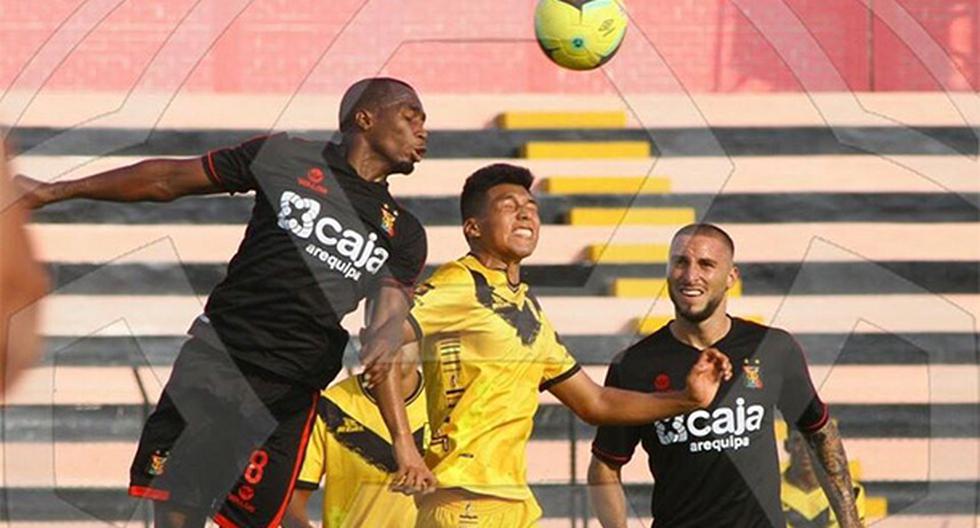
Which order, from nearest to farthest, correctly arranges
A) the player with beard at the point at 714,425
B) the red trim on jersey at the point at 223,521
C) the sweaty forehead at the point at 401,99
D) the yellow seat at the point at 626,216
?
1. the red trim on jersey at the point at 223,521
2. the sweaty forehead at the point at 401,99
3. the player with beard at the point at 714,425
4. the yellow seat at the point at 626,216

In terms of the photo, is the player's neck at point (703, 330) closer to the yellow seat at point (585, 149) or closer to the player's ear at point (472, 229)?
the player's ear at point (472, 229)

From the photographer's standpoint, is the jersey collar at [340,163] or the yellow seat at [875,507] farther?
the yellow seat at [875,507]

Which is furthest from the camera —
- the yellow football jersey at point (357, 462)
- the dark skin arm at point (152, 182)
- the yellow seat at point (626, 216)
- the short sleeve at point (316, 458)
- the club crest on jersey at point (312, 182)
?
the yellow seat at point (626, 216)

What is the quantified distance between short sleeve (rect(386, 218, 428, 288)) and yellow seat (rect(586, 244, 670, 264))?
4.02 m

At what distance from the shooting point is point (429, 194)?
9195 millimetres

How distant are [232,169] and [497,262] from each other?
0.83 meters

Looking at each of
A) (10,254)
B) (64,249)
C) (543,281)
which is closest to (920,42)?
(543,281)

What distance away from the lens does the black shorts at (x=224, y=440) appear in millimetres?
4738

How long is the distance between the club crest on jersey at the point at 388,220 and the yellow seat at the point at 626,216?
4279 millimetres

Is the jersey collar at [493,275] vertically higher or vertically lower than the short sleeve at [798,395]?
lower

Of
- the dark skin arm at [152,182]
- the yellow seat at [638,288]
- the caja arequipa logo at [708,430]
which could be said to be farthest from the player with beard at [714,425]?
the yellow seat at [638,288]

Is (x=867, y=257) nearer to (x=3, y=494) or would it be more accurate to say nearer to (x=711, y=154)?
(x=711, y=154)

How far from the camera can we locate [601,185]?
941 centimetres

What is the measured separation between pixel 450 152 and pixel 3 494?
9.53ft
